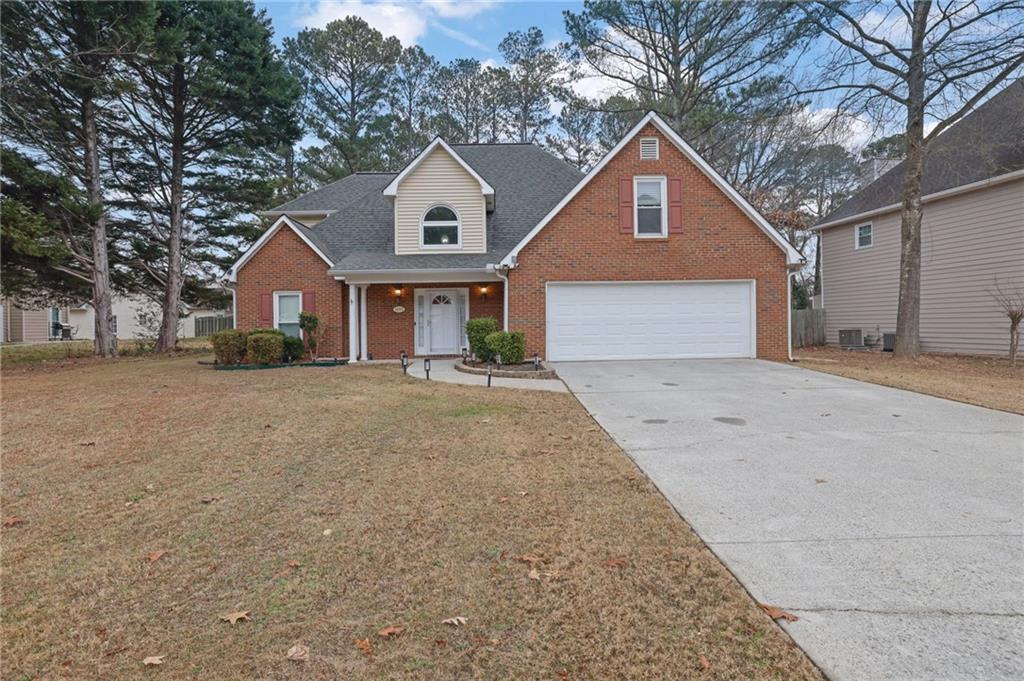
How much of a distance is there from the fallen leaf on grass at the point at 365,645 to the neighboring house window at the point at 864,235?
21.1 metres

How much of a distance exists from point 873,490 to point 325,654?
4.11 meters

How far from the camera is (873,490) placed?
13.8 ft

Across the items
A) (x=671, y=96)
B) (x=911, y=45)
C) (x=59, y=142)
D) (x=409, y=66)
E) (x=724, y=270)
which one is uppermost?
(x=409, y=66)

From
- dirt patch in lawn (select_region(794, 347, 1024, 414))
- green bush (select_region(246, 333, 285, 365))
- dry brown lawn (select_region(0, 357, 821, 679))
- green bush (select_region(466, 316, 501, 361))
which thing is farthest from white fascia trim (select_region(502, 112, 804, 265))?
dry brown lawn (select_region(0, 357, 821, 679))

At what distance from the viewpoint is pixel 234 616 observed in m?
2.56

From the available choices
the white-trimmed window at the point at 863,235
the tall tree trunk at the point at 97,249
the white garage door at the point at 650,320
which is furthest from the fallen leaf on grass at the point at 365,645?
the white-trimmed window at the point at 863,235

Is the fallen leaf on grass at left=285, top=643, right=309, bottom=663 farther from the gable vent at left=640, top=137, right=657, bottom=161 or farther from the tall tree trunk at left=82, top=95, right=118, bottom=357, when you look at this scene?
the tall tree trunk at left=82, top=95, right=118, bottom=357

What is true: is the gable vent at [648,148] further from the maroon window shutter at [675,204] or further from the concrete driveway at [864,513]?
the concrete driveway at [864,513]

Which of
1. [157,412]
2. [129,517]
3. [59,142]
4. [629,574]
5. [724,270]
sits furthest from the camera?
[59,142]

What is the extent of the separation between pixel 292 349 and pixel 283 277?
2213 mm

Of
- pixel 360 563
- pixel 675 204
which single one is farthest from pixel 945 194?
pixel 360 563

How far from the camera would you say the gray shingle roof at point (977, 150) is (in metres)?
13.6

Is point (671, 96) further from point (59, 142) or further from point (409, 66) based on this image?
point (59, 142)

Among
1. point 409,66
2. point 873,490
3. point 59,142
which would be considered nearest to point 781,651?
point 873,490
